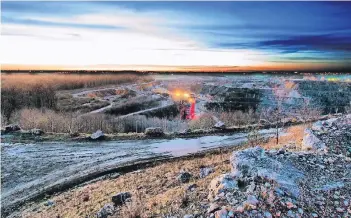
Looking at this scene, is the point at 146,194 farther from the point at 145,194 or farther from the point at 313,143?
the point at 313,143

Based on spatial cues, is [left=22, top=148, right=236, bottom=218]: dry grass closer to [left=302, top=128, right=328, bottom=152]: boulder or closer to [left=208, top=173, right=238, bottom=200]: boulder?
[left=208, top=173, right=238, bottom=200]: boulder

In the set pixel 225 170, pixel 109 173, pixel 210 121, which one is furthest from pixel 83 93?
pixel 225 170

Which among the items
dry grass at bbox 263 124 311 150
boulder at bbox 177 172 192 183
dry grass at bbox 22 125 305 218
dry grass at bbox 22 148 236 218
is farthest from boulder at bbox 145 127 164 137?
boulder at bbox 177 172 192 183

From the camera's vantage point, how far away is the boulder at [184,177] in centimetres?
690

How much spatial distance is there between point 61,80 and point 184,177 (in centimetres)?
1790

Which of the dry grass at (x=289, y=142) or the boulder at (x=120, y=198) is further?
the dry grass at (x=289, y=142)

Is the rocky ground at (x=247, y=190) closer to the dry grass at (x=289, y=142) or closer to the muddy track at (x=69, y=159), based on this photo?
the dry grass at (x=289, y=142)

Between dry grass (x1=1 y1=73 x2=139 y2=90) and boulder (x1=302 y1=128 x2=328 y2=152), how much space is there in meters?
16.0

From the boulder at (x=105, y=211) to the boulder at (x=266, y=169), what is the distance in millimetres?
2085

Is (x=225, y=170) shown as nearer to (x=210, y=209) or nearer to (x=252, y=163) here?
(x=252, y=163)

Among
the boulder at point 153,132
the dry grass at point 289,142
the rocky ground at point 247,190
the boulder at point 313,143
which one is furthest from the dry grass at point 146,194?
the boulder at point 153,132

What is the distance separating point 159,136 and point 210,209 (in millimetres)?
8117

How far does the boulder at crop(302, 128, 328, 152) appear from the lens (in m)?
6.54

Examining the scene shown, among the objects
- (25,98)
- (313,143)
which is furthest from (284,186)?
(25,98)
